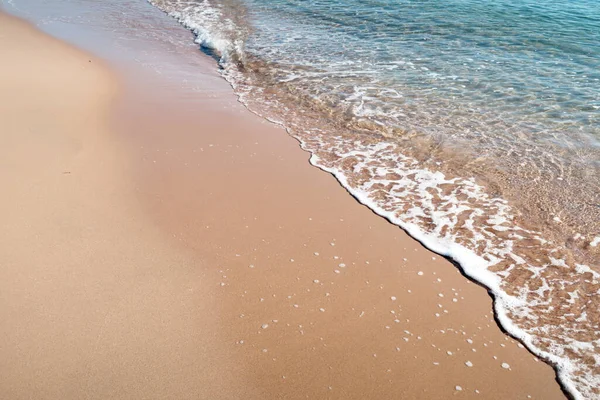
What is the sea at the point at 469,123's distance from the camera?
175 inches

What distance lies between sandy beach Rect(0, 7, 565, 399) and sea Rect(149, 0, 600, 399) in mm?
470

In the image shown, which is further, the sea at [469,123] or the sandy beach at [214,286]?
the sea at [469,123]

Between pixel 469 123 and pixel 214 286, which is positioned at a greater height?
pixel 214 286

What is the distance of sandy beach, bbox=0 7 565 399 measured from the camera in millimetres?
3340

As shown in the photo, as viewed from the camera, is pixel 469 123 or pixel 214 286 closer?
pixel 214 286

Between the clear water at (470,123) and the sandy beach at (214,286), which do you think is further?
the clear water at (470,123)

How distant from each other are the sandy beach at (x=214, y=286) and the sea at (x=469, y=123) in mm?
470

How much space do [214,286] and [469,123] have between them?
557 cm

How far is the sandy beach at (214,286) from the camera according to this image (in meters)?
3.34

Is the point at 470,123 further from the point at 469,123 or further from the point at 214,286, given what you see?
the point at 214,286

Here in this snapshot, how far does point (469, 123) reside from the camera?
7684 mm

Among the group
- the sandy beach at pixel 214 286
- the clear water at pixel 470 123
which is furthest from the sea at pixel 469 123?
the sandy beach at pixel 214 286

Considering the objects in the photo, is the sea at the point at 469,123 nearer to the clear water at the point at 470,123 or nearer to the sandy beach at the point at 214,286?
the clear water at the point at 470,123

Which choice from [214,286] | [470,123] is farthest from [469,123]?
[214,286]
